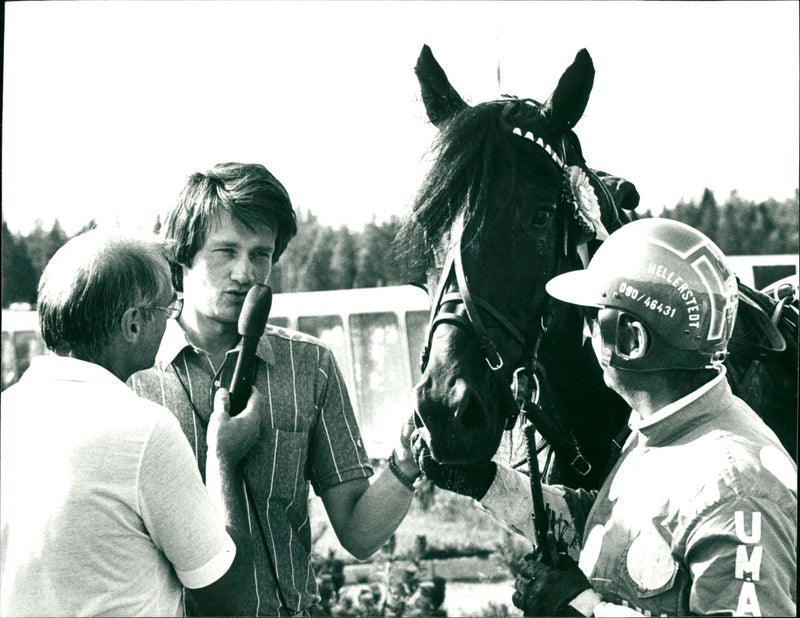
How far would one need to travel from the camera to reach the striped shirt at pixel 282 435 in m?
2.37

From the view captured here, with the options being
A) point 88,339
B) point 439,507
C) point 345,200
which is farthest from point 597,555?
point 439,507

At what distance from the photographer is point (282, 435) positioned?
2.43m

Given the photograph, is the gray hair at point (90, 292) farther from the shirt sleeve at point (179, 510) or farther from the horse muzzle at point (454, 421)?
the horse muzzle at point (454, 421)

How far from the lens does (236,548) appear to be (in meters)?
2.08

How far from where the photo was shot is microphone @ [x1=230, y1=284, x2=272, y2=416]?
2.30 meters

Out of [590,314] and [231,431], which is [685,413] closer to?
A: [590,314]

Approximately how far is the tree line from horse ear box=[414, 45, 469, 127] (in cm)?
52

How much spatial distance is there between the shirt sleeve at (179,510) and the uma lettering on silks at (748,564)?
3.64 ft

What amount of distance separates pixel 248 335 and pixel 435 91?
97cm

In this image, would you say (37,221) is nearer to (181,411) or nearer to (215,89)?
(215,89)

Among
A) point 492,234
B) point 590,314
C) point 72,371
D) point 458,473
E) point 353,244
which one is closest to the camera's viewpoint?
point 72,371

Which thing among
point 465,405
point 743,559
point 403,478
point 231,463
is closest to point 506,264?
point 465,405

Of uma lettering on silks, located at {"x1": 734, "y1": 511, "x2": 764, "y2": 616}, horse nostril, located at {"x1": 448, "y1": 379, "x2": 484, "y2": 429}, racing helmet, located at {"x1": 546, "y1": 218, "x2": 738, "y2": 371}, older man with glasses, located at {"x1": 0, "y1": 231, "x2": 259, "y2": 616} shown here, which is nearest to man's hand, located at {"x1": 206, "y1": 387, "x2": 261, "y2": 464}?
older man with glasses, located at {"x1": 0, "y1": 231, "x2": 259, "y2": 616}

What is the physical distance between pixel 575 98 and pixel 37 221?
1.96m
